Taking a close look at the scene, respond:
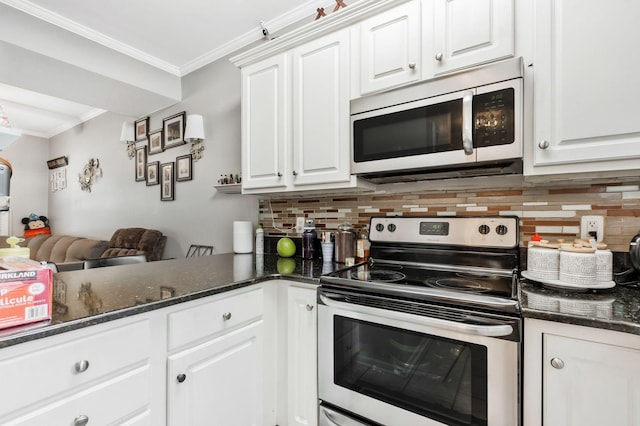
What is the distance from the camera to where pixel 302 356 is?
4.75ft

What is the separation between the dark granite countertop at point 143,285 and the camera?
850 mm

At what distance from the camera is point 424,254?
1.64m

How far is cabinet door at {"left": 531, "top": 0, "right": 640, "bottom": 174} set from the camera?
1.03 metres

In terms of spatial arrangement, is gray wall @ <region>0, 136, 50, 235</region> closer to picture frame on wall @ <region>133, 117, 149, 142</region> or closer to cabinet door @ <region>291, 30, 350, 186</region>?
picture frame on wall @ <region>133, 117, 149, 142</region>

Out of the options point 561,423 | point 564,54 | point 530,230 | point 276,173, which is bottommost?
point 561,423

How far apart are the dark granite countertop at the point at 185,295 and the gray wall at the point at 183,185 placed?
0.96 meters

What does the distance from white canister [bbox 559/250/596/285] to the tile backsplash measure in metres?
0.33

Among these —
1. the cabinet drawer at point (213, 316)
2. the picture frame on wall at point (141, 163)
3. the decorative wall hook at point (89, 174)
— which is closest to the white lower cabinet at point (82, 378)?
the cabinet drawer at point (213, 316)

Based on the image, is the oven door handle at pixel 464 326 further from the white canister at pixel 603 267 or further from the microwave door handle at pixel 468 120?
the microwave door handle at pixel 468 120

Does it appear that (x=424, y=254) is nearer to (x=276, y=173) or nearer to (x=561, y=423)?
(x=561, y=423)

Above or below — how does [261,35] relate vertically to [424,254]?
above

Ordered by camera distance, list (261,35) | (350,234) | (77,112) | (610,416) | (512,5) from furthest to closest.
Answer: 1. (77,112)
2. (261,35)
3. (350,234)
4. (512,5)
5. (610,416)

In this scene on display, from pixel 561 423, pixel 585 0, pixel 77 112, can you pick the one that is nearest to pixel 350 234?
pixel 561 423

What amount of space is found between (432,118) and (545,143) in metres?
0.43
